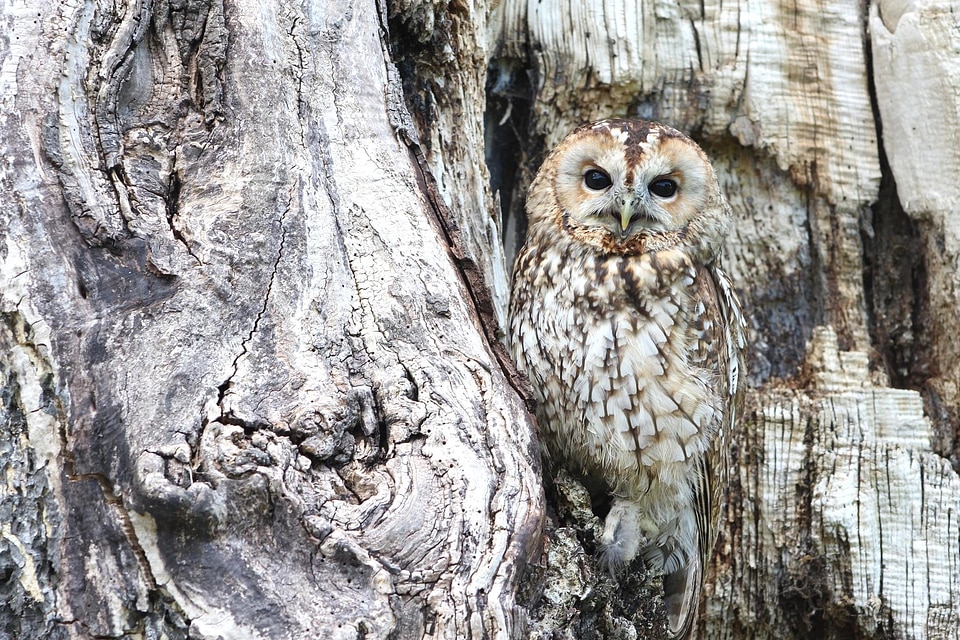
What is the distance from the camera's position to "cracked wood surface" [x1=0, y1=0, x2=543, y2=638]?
1.57 metres

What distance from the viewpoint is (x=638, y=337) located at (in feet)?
7.44

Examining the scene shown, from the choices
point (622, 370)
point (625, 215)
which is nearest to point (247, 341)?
point (622, 370)

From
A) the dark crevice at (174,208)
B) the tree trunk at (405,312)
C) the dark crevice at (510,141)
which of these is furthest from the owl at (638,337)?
the dark crevice at (174,208)

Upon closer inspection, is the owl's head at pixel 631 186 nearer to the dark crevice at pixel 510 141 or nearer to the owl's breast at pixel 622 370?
the owl's breast at pixel 622 370

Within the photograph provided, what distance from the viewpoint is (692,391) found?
230 centimetres

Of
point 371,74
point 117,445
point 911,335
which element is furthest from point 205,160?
point 911,335

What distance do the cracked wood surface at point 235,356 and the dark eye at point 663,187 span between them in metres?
0.66

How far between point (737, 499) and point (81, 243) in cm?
195

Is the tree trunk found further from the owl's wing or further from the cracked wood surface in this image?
the owl's wing

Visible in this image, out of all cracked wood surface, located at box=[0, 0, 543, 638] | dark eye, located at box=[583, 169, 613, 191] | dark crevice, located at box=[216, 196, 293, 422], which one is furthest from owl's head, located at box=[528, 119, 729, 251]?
dark crevice, located at box=[216, 196, 293, 422]

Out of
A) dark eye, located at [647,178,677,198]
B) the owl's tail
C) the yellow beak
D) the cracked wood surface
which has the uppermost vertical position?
dark eye, located at [647,178,677,198]

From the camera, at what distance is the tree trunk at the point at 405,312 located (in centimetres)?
159

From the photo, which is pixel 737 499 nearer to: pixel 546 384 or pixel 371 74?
pixel 546 384

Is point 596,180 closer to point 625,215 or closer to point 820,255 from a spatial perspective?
point 625,215
